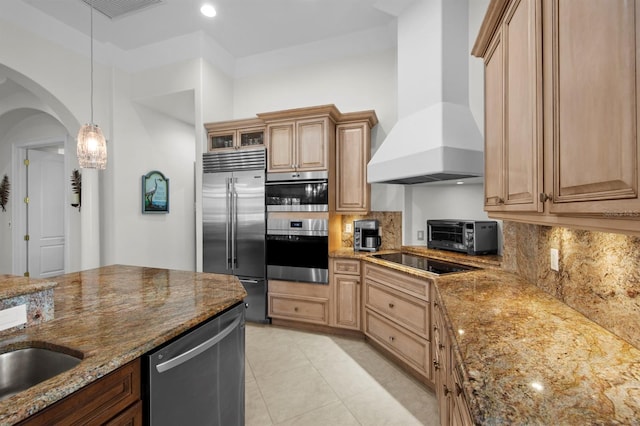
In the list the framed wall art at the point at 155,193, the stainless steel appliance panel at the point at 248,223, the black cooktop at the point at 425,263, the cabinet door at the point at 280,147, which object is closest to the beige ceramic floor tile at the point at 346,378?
the black cooktop at the point at 425,263

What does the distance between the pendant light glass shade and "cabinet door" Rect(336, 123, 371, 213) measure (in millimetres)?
2253

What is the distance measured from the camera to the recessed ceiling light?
3104 mm

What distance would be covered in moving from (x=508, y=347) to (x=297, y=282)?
2545mm

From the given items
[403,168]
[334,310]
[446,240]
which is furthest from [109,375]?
[446,240]

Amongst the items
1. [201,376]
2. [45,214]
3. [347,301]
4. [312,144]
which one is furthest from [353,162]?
[45,214]

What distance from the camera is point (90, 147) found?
7.43 feet

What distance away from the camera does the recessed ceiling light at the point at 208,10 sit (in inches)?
122

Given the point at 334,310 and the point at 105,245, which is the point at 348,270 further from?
the point at 105,245

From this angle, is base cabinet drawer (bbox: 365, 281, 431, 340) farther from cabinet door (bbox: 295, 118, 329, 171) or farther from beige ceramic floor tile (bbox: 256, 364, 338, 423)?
cabinet door (bbox: 295, 118, 329, 171)

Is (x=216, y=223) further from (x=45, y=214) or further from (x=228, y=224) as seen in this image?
(x=45, y=214)

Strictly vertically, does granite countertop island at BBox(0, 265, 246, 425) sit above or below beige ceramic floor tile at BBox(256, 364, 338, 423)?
above

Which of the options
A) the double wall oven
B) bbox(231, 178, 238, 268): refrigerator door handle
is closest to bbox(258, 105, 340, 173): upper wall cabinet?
the double wall oven

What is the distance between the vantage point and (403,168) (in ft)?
8.20

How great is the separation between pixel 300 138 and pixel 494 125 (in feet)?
6.95
